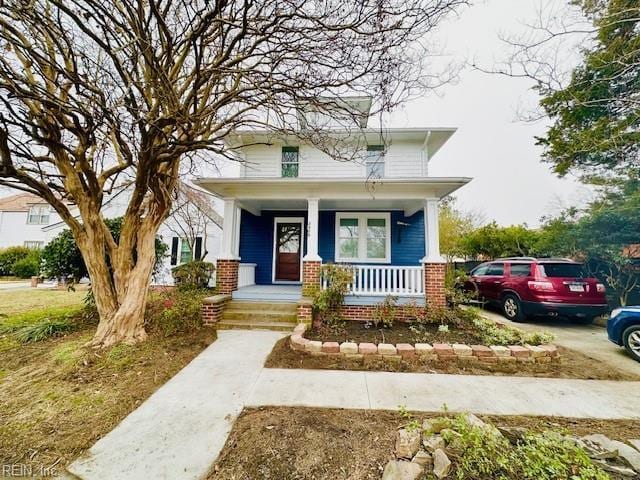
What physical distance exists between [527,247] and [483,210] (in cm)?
989

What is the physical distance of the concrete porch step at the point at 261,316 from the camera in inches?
214

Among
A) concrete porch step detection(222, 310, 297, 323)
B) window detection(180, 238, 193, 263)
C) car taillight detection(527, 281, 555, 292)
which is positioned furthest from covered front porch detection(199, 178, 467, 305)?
window detection(180, 238, 193, 263)

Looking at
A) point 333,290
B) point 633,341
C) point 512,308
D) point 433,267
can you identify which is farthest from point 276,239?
point 633,341

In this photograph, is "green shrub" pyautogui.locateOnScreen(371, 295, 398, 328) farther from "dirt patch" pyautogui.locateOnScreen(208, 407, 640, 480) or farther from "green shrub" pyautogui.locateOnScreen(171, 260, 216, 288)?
"green shrub" pyautogui.locateOnScreen(171, 260, 216, 288)

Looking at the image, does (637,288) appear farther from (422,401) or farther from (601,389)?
(422,401)

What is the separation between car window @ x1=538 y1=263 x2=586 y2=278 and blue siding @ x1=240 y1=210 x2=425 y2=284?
119 inches

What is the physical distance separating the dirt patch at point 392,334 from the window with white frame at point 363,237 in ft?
10.4

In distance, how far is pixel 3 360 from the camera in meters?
3.76

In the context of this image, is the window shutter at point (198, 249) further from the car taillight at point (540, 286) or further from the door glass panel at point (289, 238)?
the car taillight at point (540, 286)

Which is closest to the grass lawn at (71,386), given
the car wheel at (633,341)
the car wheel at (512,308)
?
the car wheel at (633,341)

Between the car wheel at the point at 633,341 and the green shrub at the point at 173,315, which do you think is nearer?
the car wheel at the point at 633,341

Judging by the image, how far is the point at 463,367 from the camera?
3.67 meters

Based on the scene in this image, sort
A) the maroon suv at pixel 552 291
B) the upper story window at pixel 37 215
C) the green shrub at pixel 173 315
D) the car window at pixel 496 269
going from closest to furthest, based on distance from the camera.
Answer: the green shrub at pixel 173 315, the maroon suv at pixel 552 291, the car window at pixel 496 269, the upper story window at pixel 37 215

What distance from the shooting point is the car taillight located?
5.89 metres
